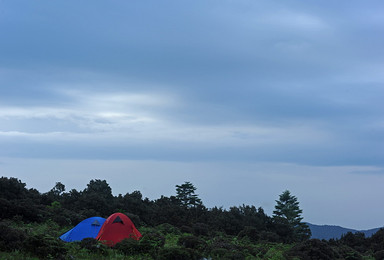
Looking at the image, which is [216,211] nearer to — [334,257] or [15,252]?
[334,257]

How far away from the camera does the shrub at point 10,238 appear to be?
1400cm

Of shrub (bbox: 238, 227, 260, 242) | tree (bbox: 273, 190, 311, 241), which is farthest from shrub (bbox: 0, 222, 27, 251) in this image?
tree (bbox: 273, 190, 311, 241)

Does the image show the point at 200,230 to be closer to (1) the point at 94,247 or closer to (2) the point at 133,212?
(2) the point at 133,212

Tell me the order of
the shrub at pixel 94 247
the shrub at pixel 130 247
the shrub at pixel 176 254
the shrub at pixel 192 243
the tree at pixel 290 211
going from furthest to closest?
the tree at pixel 290 211 → the shrub at pixel 192 243 → the shrub at pixel 130 247 → the shrub at pixel 94 247 → the shrub at pixel 176 254

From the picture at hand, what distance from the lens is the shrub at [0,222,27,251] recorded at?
14000 mm

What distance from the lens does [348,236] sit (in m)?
31.5

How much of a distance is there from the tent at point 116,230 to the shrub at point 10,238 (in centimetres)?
512

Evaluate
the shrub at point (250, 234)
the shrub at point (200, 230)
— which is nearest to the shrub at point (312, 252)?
the shrub at point (250, 234)

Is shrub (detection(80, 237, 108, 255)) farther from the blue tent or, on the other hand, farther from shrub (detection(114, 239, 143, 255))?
the blue tent

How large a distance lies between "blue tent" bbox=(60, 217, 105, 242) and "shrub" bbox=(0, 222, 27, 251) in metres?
5.13

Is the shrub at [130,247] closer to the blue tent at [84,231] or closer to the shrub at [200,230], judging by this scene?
the blue tent at [84,231]

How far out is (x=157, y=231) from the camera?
80.0 ft

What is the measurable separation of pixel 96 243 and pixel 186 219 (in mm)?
17449

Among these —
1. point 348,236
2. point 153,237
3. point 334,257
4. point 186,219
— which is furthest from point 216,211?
point 153,237
